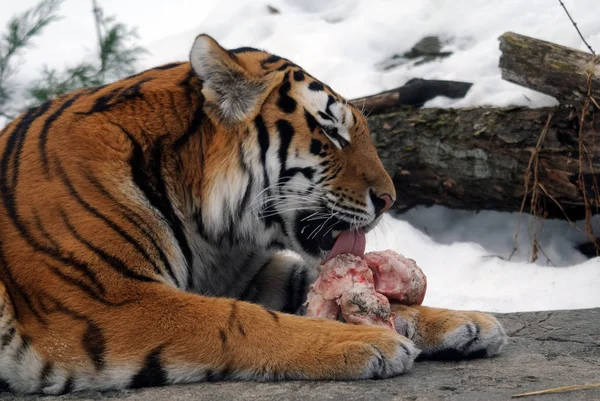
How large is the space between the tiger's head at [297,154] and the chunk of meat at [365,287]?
0.28ft

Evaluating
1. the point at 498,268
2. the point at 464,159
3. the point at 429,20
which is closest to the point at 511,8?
the point at 429,20

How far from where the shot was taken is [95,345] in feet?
5.08

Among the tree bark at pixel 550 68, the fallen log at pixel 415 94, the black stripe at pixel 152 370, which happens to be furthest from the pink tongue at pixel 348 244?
the fallen log at pixel 415 94

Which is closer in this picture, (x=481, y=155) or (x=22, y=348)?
(x=22, y=348)

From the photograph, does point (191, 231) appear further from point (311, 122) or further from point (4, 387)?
point (4, 387)

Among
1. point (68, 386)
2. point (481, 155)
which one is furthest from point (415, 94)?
point (68, 386)

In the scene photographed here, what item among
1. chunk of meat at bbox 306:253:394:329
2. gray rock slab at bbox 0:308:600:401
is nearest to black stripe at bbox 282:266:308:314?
chunk of meat at bbox 306:253:394:329

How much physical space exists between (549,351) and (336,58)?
3165 mm

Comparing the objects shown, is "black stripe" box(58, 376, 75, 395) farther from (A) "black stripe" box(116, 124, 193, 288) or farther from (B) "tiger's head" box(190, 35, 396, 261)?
(B) "tiger's head" box(190, 35, 396, 261)

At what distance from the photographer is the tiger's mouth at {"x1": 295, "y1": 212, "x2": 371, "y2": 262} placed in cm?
187

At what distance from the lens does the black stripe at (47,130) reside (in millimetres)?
1734

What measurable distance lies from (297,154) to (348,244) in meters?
0.23

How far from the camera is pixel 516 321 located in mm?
2197

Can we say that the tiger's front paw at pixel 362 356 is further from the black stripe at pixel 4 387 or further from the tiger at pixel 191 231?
the black stripe at pixel 4 387
